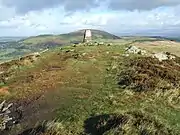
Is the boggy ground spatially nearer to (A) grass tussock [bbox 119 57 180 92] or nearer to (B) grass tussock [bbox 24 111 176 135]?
(B) grass tussock [bbox 24 111 176 135]

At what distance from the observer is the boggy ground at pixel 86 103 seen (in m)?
18.1

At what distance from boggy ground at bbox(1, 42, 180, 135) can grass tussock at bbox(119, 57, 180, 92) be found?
2.64 feet

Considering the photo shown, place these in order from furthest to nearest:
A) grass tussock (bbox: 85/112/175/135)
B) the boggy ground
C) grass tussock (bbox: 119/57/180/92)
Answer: grass tussock (bbox: 119/57/180/92) < the boggy ground < grass tussock (bbox: 85/112/175/135)

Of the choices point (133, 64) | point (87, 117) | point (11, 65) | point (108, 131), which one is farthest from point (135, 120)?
point (11, 65)

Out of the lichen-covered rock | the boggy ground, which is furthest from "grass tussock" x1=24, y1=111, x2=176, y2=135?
the lichen-covered rock

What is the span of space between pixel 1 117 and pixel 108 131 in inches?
311

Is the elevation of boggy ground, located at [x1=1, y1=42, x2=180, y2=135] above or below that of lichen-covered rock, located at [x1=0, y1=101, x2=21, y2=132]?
above

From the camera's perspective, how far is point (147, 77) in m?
28.4

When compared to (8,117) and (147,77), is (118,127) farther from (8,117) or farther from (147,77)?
(147,77)

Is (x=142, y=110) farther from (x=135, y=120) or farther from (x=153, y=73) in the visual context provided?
(x=153, y=73)

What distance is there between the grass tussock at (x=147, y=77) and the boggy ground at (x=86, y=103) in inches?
31.7

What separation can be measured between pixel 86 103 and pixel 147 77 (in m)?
8.15

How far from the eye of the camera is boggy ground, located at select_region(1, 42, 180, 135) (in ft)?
59.3

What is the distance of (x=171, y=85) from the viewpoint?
88.8ft
